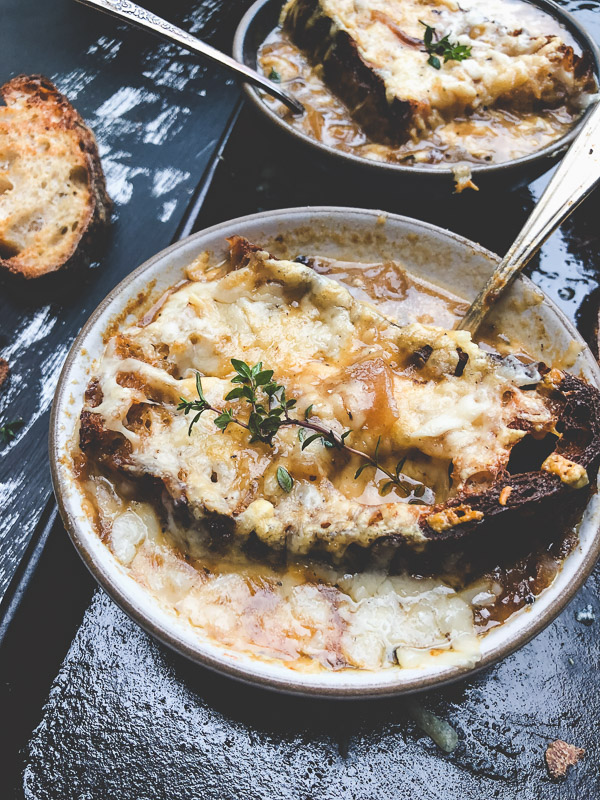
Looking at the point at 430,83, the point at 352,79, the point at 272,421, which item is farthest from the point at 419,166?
the point at 272,421

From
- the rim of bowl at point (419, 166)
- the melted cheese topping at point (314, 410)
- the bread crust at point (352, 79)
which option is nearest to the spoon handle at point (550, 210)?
the rim of bowl at point (419, 166)

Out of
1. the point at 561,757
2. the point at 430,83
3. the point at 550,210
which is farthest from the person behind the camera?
the point at 430,83

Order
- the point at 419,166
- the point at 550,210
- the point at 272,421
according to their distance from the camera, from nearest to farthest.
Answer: the point at 272,421, the point at 550,210, the point at 419,166

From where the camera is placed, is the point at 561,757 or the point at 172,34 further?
the point at 172,34

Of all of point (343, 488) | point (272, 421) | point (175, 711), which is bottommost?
point (175, 711)

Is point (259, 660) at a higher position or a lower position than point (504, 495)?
lower

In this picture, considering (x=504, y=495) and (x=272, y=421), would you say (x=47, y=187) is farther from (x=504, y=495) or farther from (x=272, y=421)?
(x=504, y=495)

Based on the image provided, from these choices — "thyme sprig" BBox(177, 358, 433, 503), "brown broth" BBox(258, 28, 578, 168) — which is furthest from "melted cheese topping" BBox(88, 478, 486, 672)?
"brown broth" BBox(258, 28, 578, 168)

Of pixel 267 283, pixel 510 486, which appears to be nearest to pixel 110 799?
pixel 510 486
